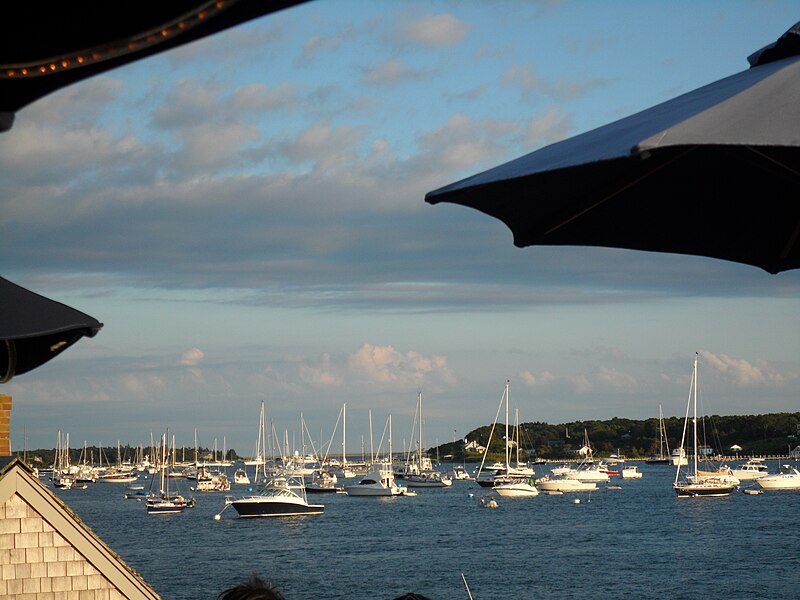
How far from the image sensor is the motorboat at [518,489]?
328ft

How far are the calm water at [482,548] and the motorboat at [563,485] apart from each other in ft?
21.0

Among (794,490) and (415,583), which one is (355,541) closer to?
(415,583)

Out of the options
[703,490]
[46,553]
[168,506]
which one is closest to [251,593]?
[46,553]

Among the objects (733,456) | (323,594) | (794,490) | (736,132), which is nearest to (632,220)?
(736,132)

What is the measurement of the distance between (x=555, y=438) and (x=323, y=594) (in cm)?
15015

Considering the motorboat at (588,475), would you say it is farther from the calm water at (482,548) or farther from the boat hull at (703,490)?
the boat hull at (703,490)

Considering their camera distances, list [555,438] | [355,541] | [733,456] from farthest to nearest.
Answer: [555,438], [733,456], [355,541]

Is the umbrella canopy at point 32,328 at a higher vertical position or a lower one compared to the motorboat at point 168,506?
higher

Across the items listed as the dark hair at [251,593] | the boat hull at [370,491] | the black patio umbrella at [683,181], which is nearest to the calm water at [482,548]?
the boat hull at [370,491]

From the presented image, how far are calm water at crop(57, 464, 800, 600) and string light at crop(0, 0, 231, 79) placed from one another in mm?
33433

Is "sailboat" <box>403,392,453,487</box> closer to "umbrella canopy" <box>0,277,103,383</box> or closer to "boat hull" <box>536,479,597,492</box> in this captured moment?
"boat hull" <box>536,479,597,492</box>

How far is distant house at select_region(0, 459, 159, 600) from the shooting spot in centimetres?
971

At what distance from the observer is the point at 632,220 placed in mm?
4488

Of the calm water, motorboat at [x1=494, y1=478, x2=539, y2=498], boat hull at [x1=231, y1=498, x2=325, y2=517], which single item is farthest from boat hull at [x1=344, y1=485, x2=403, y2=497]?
boat hull at [x1=231, y1=498, x2=325, y2=517]
